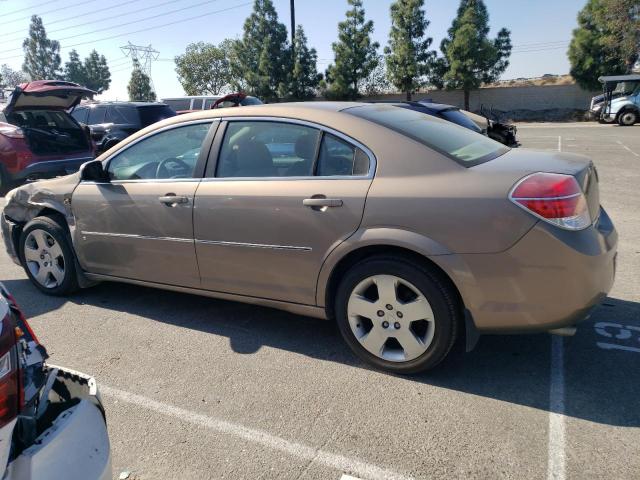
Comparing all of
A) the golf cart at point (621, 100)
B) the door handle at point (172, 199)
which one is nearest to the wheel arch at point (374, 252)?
the door handle at point (172, 199)

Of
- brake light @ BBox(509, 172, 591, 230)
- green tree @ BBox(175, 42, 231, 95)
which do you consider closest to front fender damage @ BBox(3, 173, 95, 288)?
brake light @ BBox(509, 172, 591, 230)

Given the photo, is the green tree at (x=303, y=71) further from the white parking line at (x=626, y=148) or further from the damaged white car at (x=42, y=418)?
the damaged white car at (x=42, y=418)

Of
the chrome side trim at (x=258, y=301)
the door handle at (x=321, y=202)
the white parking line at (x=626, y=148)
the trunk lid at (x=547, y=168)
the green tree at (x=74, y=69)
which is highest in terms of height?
the green tree at (x=74, y=69)

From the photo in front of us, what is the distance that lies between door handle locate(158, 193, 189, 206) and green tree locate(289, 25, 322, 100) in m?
34.8

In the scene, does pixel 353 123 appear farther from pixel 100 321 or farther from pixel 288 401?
pixel 100 321

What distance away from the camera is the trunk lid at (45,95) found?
7.79 metres

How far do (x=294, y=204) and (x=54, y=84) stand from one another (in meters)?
6.68

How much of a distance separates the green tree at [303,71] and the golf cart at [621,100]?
1950 cm

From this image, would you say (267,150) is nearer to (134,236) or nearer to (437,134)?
(437,134)

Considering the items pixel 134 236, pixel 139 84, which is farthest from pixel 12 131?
pixel 139 84

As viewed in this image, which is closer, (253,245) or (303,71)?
(253,245)

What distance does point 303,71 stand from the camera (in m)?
36.9

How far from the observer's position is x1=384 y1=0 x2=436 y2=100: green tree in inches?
1320

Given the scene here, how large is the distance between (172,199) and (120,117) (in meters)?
10.1
